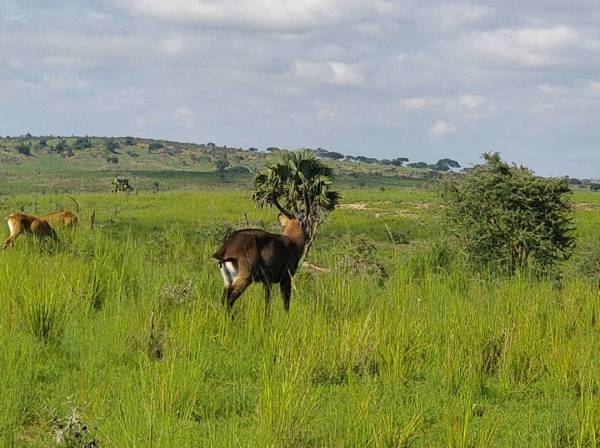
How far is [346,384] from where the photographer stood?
584 cm

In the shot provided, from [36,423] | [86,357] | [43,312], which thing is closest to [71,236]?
[43,312]

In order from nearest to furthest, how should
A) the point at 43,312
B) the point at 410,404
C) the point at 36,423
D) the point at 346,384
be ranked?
the point at 36,423, the point at 410,404, the point at 346,384, the point at 43,312

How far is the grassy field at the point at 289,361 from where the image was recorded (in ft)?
14.2

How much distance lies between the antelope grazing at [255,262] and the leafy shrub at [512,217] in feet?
29.5

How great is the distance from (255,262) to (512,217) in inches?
426

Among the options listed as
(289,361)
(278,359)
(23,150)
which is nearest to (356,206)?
(289,361)

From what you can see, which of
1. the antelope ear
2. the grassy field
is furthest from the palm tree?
the grassy field

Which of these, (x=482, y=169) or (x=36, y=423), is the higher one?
(x=482, y=169)

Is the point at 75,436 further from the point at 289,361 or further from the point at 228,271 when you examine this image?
the point at 228,271

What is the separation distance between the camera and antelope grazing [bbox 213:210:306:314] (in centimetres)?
801

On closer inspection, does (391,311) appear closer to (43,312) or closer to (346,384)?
(346,384)

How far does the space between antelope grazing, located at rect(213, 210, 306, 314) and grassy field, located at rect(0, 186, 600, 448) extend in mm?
231

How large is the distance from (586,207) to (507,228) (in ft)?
244

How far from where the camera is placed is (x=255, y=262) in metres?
8.29
